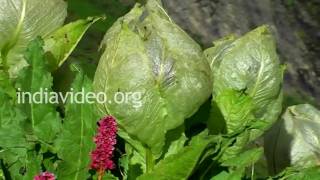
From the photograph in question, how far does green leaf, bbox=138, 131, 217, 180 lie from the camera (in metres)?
0.90

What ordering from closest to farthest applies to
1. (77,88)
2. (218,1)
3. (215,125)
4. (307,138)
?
(77,88)
(215,125)
(307,138)
(218,1)

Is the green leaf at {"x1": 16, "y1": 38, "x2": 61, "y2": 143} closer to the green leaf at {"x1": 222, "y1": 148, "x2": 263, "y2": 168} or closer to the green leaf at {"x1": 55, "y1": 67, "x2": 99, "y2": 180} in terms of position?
the green leaf at {"x1": 55, "y1": 67, "x2": 99, "y2": 180}

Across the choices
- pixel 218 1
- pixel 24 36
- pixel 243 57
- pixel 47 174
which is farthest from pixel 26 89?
pixel 218 1

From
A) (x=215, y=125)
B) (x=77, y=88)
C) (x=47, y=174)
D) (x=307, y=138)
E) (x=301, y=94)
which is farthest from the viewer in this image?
(x=301, y=94)

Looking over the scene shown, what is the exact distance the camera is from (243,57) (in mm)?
1036

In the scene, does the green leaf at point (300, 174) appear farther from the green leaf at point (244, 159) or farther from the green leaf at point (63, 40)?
the green leaf at point (63, 40)

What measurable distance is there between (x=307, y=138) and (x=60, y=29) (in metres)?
0.42

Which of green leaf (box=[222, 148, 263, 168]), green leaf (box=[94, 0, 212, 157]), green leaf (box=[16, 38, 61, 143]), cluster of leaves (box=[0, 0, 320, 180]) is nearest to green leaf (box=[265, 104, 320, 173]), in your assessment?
cluster of leaves (box=[0, 0, 320, 180])

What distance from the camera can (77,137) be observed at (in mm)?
919

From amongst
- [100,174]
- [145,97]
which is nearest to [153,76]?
[145,97]

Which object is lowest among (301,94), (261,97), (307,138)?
(301,94)

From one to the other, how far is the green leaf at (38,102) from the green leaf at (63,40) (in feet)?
0.14

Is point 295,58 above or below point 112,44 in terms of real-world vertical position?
below

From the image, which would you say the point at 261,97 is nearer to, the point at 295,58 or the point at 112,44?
the point at 112,44
